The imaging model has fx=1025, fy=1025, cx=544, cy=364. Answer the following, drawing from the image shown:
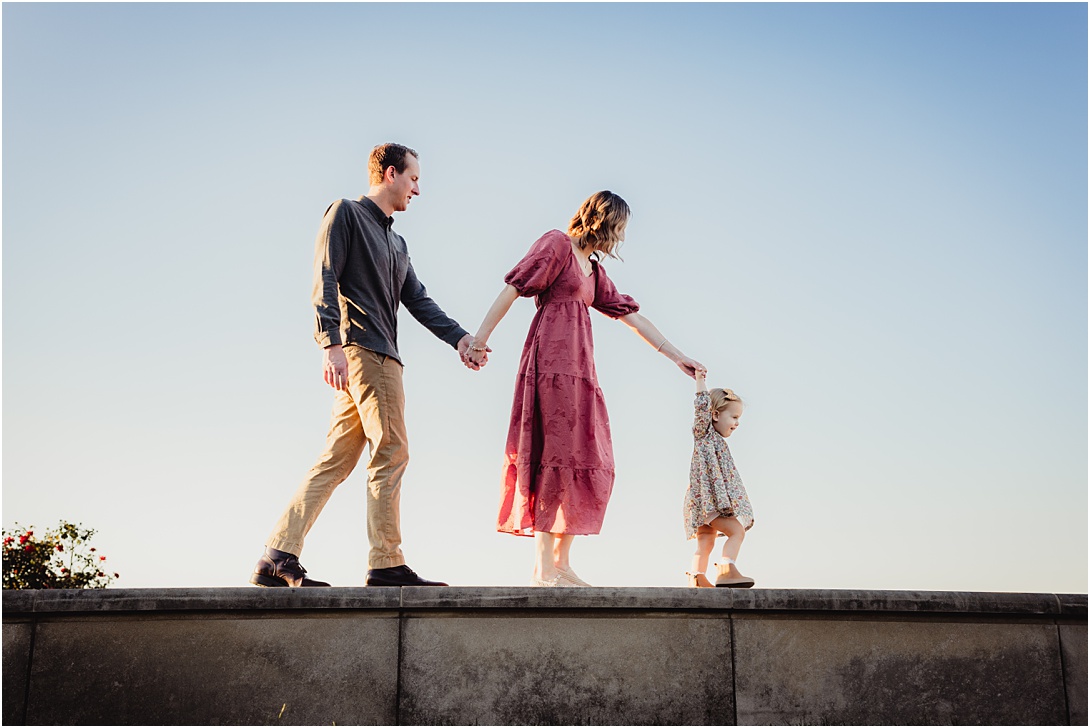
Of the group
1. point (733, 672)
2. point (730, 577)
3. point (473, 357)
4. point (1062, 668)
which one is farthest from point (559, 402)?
point (1062, 668)

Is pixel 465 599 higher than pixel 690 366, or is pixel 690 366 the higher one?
pixel 690 366

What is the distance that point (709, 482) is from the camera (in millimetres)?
5465

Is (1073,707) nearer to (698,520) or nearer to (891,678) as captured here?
(891,678)

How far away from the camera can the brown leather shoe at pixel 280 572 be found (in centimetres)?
450

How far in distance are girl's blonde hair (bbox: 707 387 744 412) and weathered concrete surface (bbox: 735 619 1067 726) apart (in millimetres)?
1671

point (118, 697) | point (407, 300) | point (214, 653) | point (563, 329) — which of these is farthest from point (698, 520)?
point (118, 697)

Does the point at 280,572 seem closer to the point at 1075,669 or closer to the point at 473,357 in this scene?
the point at 473,357

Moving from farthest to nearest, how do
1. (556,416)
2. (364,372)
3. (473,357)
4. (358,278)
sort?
(473,357) < (556,416) < (358,278) < (364,372)

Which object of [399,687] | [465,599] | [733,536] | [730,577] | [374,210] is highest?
[374,210]

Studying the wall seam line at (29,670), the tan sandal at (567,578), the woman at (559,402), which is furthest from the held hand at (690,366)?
the wall seam line at (29,670)

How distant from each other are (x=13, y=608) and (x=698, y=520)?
3.21 m

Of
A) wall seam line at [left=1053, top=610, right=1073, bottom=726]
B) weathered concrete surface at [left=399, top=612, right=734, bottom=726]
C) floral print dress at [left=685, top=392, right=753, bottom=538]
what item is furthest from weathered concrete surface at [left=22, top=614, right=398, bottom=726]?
wall seam line at [left=1053, top=610, right=1073, bottom=726]

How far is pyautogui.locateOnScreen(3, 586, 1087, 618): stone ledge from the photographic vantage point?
4.02 meters

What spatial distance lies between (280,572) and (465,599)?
3.16 ft
